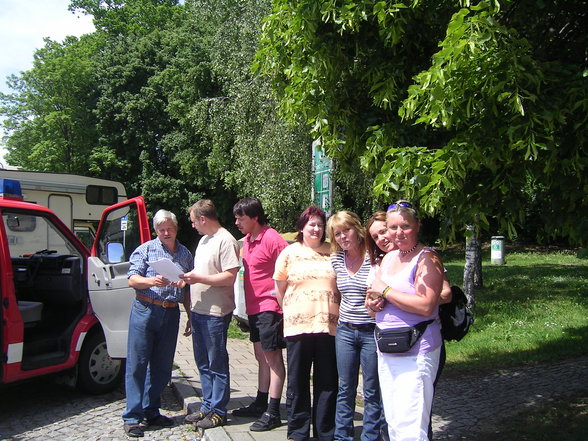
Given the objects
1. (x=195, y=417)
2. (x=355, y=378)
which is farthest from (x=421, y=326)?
(x=195, y=417)

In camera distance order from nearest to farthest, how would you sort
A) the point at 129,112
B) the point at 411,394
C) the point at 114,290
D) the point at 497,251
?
the point at 411,394, the point at 114,290, the point at 497,251, the point at 129,112

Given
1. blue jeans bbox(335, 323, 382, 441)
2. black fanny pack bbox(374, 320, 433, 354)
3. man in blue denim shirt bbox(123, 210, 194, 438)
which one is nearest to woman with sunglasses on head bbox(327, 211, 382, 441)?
blue jeans bbox(335, 323, 382, 441)

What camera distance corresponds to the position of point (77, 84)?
29438 mm

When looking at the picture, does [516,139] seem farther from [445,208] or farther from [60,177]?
[60,177]

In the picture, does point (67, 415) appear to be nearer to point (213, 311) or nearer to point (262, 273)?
point (213, 311)

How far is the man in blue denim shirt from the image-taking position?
15.9 ft

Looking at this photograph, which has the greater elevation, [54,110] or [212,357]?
[54,110]

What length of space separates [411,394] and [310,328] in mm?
1104

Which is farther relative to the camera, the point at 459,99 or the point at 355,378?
the point at 355,378

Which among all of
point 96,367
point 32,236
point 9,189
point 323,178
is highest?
point 323,178

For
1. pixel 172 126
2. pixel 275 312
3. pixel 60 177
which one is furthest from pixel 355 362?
pixel 172 126

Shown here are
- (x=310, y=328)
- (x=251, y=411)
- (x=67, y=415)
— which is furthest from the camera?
(x=67, y=415)

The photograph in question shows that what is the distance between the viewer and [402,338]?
3354 millimetres

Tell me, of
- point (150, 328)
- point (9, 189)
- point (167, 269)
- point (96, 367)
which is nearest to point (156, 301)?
point (150, 328)
